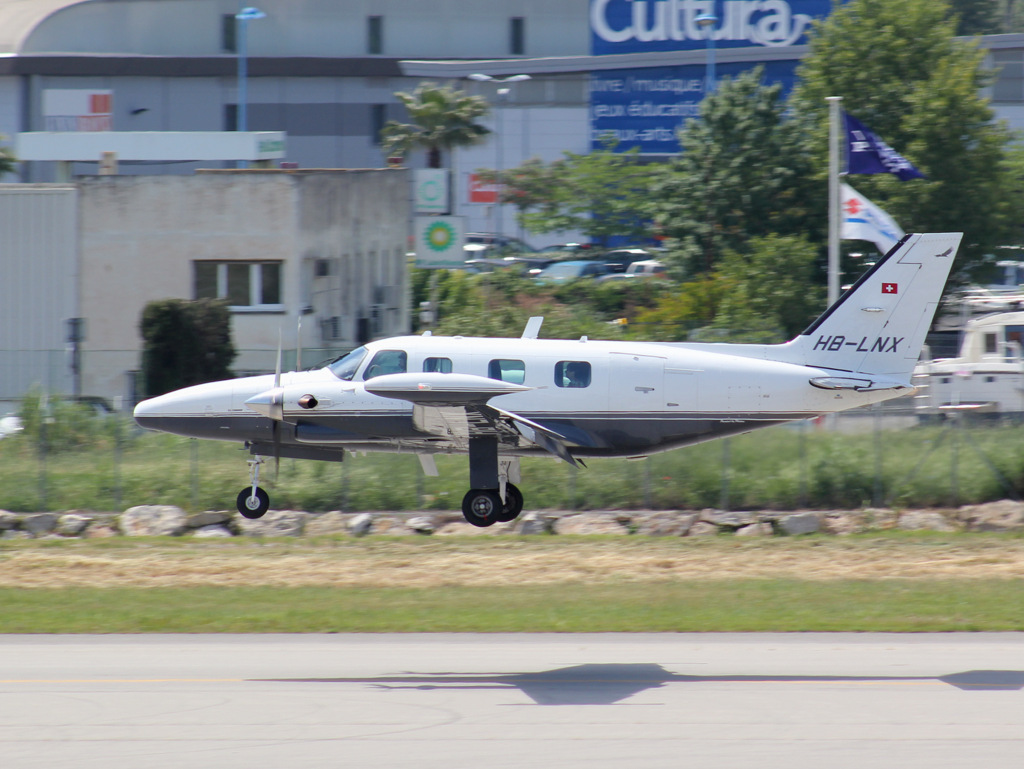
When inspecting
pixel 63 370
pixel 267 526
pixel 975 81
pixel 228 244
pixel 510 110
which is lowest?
pixel 267 526

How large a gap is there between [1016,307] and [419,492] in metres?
16.1

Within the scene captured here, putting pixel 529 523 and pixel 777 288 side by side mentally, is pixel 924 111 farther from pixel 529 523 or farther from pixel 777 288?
pixel 529 523

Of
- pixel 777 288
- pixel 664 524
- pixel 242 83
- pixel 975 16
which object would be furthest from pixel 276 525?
pixel 975 16

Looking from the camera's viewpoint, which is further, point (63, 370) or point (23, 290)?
point (23, 290)

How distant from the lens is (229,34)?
77375 millimetres

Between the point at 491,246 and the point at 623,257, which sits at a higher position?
the point at 491,246

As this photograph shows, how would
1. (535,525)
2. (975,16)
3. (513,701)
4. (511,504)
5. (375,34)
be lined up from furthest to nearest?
(975,16) → (375,34) → (535,525) → (511,504) → (513,701)

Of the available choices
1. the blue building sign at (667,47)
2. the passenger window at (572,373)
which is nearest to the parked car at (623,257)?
the blue building sign at (667,47)

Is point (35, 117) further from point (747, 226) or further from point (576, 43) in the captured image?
point (747, 226)

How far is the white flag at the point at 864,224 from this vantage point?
2650 centimetres

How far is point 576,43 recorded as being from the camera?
7988 cm

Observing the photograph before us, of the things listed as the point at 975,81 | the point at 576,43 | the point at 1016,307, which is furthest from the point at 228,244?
the point at 576,43

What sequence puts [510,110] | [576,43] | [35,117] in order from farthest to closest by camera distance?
[576,43]
[510,110]
[35,117]

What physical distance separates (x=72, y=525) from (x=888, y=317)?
57.6 feet
